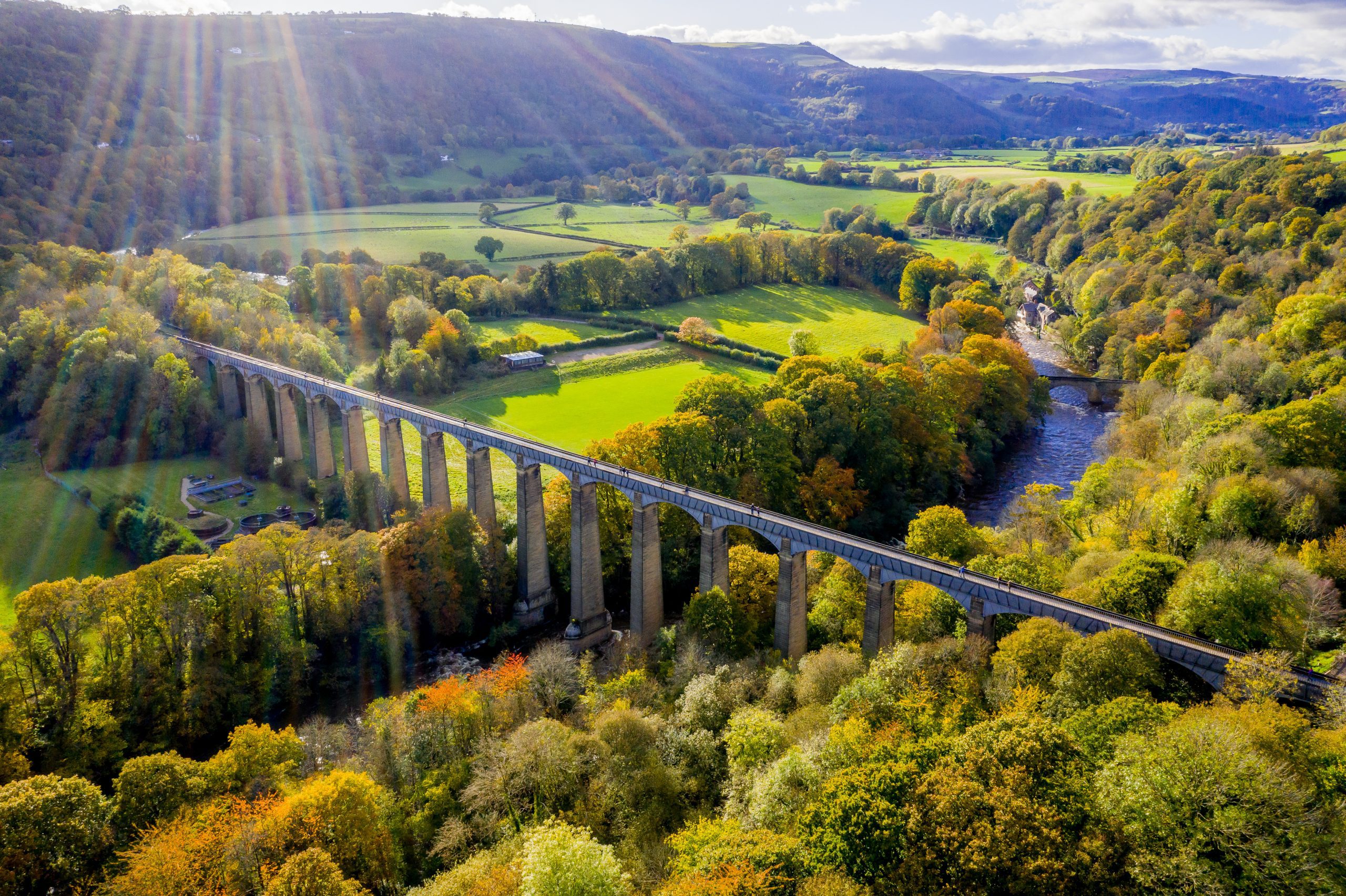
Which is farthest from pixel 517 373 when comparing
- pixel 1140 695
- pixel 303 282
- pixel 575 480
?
pixel 1140 695

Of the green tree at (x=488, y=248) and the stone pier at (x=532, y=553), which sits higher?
the green tree at (x=488, y=248)

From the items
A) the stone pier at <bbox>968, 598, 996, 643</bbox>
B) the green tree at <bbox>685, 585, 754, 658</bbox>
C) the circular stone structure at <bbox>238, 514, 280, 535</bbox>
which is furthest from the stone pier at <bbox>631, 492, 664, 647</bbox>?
the circular stone structure at <bbox>238, 514, 280, 535</bbox>

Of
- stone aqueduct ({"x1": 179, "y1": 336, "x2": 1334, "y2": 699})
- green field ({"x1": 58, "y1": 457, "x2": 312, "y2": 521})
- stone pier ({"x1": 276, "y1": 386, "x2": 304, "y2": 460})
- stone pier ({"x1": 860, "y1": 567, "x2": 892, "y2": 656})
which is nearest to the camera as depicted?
stone aqueduct ({"x1": 179, "y1": 336, "x2": 1334, "y2": 699})

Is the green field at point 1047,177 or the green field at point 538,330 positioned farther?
the green field at point 1047,177

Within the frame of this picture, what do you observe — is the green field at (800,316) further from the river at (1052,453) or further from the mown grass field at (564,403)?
the river at (1052,453)

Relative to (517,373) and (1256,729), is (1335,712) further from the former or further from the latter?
(517,373)

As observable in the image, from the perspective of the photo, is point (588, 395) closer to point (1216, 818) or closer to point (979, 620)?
point (979, 620)

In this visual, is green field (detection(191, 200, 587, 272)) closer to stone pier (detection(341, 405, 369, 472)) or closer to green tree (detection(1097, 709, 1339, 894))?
stone pier (detection(341, 405, 369, 472))

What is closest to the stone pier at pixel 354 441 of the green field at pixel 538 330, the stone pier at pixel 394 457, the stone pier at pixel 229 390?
the stone pier at pixel 394 457
